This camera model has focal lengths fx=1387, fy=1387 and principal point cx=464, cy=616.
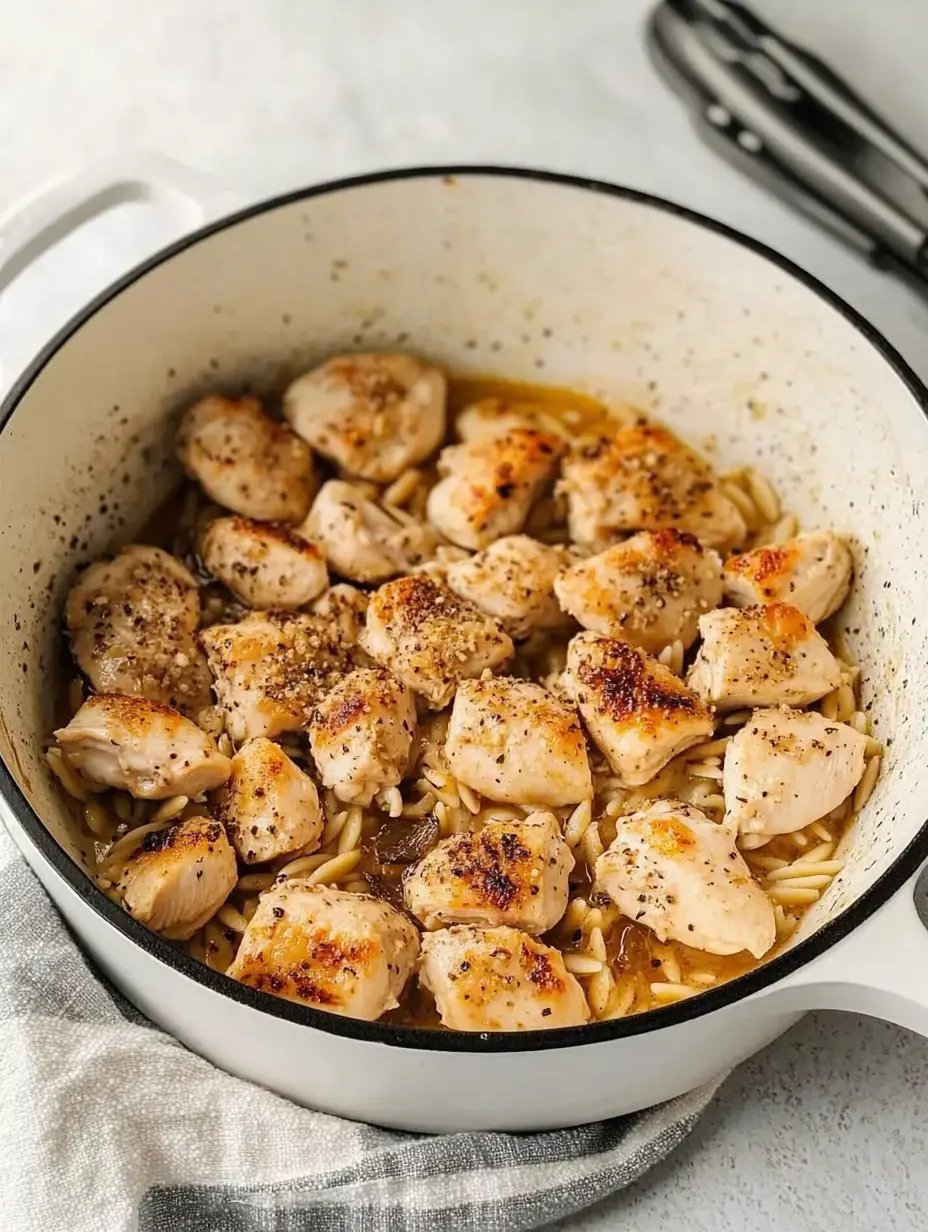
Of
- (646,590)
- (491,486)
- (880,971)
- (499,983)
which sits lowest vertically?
(499,983)

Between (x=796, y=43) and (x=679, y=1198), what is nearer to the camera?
(x=679, y=1198)

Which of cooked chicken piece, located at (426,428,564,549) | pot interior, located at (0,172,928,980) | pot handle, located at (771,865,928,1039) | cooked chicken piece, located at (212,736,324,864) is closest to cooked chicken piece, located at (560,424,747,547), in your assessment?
cooked chicken piece, located at (426,428,564,549)

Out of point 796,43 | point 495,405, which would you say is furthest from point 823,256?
point 495,405

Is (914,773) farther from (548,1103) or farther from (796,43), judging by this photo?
(796,43)

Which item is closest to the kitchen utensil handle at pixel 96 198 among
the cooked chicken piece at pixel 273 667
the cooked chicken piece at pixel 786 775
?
the cooked chicken piece at pixel 273 667

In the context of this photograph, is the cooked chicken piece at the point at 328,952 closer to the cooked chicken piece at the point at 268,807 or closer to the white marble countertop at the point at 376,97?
the cooked chicken piece at the point at 268,807

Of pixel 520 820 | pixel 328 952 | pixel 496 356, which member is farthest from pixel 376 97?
pixel 328 952

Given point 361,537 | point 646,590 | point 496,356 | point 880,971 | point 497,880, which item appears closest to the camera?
point 880,971

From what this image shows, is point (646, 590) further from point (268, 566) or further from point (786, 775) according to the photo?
point (268, 566)
